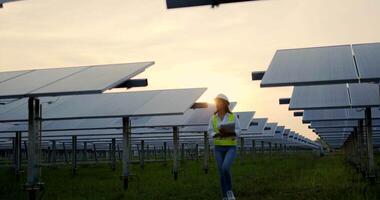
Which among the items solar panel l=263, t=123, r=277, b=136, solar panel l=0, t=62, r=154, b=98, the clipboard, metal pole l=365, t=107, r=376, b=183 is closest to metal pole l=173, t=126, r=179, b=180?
solar panel l=0, t=62, r=154, b=98

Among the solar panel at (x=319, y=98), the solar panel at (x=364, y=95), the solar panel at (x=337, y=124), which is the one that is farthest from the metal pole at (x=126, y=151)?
the solar panel at (x=337, y=124)

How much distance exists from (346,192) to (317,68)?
2915mm

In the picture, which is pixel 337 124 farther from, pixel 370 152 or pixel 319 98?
pixel 319 98

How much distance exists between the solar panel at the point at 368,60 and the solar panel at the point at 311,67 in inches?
6.1

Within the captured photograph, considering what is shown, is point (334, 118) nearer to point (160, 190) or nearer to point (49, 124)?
point (160, 190)

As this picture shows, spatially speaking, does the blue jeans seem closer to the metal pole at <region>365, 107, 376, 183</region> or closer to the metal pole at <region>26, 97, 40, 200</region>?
the metal pole at <region>26, 97, 40, 200</region>

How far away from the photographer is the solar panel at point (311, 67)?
10031 millimetres

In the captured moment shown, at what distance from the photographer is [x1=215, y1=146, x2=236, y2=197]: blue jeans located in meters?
9.54

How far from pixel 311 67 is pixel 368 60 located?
1.29 meters

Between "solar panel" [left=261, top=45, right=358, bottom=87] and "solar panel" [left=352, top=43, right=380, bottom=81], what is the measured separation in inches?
6.1

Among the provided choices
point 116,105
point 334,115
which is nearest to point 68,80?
point 116,105

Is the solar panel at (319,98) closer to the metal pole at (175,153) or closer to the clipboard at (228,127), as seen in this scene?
the clipboard at (228,127)

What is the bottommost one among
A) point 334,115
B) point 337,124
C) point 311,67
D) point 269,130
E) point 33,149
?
point 33,149

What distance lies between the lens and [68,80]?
492 inches
